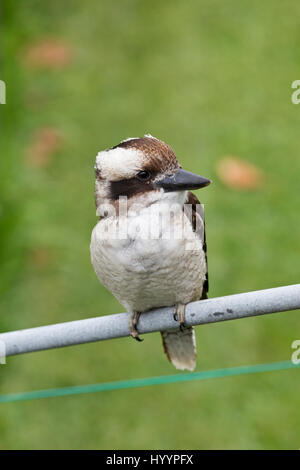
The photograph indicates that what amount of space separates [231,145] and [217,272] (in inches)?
41.8

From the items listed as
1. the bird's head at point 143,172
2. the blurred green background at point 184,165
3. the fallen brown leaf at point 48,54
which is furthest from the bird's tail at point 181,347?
the fallen brown leaf at point 48,54

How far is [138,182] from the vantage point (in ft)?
6.57

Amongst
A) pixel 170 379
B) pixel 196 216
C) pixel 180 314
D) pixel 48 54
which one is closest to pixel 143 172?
pixel 196 216

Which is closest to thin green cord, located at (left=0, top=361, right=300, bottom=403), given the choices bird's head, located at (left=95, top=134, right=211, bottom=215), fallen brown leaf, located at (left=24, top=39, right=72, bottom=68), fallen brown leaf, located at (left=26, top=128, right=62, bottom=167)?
bird's head, located at (left=95, top=134, right=211, bottom=215)

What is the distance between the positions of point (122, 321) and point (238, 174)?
2780 millimetres

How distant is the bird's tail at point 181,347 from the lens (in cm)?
252

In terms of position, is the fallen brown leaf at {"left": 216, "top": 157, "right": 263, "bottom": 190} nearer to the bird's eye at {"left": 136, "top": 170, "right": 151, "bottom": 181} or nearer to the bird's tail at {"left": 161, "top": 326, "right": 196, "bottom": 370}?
the bird's tail at {"left": 161, "top": 326, "right": 196, "bottom": 370}

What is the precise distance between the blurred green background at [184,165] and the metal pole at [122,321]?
1721 millimetres

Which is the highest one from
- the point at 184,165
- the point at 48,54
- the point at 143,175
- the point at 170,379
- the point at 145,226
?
the point at 48,54

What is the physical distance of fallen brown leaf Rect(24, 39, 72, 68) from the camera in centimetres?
568

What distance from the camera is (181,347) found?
2.54 metres

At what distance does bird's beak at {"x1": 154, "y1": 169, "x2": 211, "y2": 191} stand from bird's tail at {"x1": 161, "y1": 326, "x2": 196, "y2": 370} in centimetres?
69

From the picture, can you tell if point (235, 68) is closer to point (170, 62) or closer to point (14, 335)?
point (170, 62)

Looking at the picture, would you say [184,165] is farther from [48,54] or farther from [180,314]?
[180,314]
